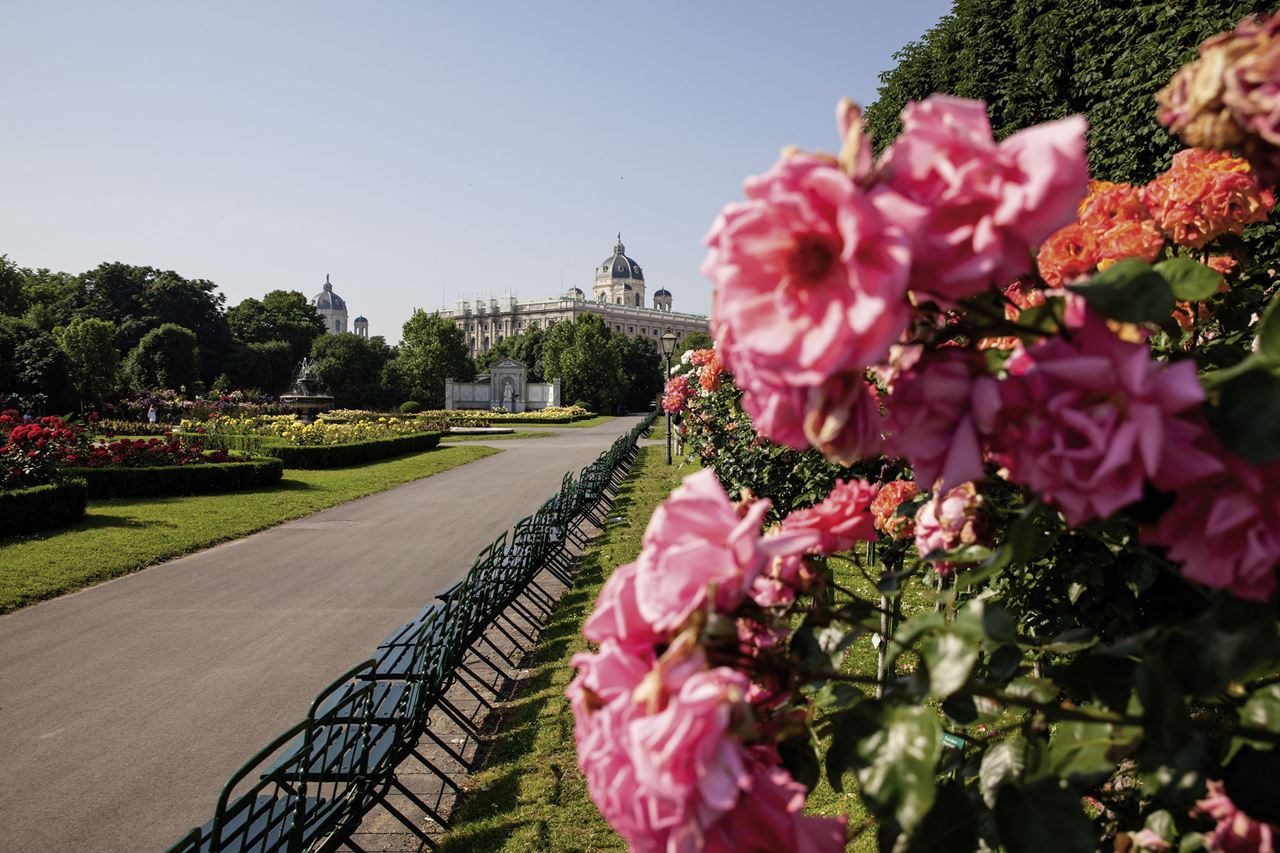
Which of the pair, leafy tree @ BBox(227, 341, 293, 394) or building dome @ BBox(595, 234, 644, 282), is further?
building dome @ BBox(595, 234, 644, 282)

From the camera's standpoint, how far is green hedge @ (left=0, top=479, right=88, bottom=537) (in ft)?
36.5

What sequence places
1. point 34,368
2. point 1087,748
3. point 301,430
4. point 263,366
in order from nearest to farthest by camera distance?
point 1087,748 < point 301,430 < point 34,368 < point 263,366

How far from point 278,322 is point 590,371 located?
1121 inches

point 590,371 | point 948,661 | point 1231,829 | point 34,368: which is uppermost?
point 590,371

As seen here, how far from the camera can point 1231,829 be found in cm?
92

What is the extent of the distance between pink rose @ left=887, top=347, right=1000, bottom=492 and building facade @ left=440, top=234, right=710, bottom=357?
10559 cm

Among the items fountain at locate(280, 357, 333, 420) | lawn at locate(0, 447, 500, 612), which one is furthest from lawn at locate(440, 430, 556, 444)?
lawn at locate(0, 447, 500, 612)

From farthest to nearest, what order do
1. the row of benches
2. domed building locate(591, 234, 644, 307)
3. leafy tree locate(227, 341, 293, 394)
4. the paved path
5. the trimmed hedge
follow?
1. domed building locate(591, 234, 644, 307)
2. leafy tree locate(227, 341, 293, 394)
3. the trimmed hedge
4. the paved path
5. the row of benches

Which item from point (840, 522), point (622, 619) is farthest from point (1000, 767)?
point (622, 619)

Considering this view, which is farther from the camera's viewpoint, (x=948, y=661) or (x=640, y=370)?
(x=640, y=370)

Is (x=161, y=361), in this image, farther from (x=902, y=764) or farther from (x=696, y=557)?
(x=902, y=764)

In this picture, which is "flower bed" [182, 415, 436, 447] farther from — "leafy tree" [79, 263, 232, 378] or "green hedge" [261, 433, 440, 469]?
"leafy tree" [79, 263, 232, 378]

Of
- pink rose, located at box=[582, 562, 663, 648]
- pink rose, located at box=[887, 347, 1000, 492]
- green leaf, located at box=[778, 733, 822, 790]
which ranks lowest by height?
green leaf, located at box=[778, 733, 822, 790]

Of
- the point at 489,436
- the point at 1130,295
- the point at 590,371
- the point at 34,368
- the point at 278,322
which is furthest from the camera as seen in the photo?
the point at 278,322
